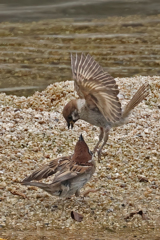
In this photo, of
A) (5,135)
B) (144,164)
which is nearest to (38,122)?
(5,135)

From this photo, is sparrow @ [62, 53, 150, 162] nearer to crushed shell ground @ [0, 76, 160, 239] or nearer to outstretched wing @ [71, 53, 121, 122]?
outstretched wing @ [71, 53, 121, 122]

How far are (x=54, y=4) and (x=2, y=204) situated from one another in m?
10.1

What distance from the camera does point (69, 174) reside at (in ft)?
15.5

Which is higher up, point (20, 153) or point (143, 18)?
point (143, 18)

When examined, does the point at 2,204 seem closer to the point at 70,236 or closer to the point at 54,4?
the point at 70,236

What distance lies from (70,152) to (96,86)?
1.09m

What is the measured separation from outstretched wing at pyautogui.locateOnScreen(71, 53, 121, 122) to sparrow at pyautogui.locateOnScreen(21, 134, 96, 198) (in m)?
0.45

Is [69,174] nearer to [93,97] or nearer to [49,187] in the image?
[49,187]

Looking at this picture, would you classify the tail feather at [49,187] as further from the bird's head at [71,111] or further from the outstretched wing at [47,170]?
the bird's head at [71,111]

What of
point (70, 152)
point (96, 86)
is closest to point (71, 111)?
point (96, 86)

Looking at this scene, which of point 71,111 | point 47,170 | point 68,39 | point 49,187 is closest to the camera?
point 49,187

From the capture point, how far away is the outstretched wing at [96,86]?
4.97 m

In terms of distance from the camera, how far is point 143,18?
12984 mm

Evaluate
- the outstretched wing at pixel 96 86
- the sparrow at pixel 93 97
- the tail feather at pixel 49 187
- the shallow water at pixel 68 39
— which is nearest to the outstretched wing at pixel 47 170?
the tail feather at pixel 49 187
